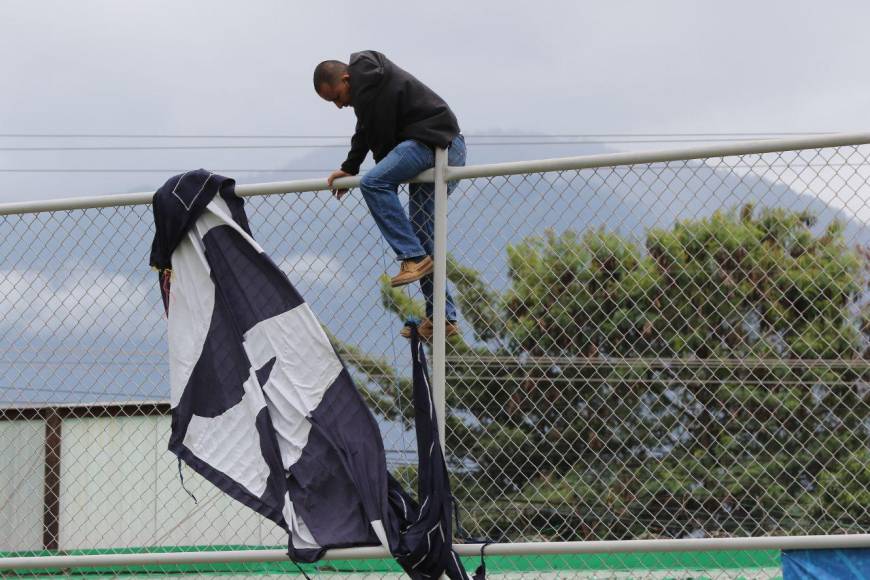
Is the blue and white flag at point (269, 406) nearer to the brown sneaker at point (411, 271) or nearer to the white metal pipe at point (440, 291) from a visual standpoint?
the white metal pipe at point (440, 291)

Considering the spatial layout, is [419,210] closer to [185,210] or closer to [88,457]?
[185,210]

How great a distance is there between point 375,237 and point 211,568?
1.93 meters

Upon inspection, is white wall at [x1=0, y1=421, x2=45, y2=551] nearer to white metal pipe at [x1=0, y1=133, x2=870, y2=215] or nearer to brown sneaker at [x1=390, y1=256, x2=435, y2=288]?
white metal pipe at [x1=0, y1=133, x2=870, y2=215]

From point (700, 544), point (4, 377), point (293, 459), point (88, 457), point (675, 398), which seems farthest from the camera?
point (675, 398)

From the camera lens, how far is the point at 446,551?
13.4 ft

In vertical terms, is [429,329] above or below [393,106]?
below

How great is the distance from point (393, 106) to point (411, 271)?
0.70m

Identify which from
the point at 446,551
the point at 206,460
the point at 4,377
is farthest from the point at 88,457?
the point at 446,551

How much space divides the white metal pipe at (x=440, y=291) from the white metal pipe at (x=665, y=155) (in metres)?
0.11

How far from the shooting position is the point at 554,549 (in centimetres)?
396

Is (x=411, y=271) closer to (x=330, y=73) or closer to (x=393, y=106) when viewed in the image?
(x=393, y=106)

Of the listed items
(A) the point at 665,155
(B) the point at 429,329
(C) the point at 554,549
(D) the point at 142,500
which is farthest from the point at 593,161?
(D) the point at 142,500

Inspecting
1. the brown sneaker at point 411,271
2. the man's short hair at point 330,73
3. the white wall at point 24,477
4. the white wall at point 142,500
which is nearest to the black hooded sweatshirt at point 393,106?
the man's short hair at point 330,73

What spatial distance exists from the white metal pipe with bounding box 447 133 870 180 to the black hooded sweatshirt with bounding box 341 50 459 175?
0.23 meters
